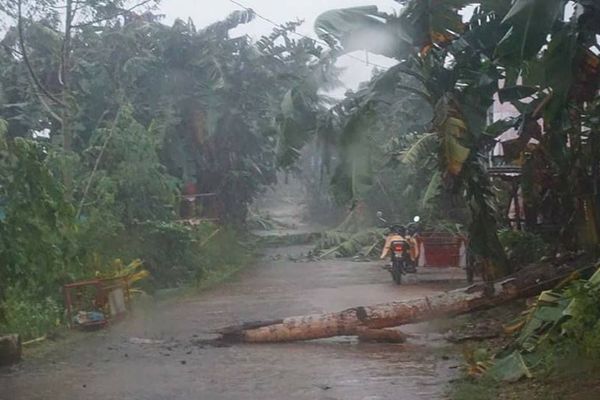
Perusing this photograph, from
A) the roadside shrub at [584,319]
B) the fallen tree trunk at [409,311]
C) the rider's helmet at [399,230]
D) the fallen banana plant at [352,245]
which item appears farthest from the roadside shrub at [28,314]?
the fallen banana plant at [352,245]

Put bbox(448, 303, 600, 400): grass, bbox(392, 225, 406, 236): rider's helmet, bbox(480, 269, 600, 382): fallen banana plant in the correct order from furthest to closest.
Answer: bbox(392, 225, 406, 236): rider's helmet, bbox(480, 269, 600, 382): fallen banana plant, bbox(448, 303, 600, 400): grass

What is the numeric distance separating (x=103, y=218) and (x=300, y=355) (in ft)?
22.4

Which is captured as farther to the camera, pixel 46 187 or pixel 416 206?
pixel 416 206

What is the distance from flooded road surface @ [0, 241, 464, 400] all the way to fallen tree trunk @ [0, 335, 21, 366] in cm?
16

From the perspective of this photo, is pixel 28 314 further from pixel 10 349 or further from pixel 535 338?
pixel 535 338

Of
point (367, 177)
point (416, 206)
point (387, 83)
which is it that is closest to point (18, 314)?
point (367, 177)

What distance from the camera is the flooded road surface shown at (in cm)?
799

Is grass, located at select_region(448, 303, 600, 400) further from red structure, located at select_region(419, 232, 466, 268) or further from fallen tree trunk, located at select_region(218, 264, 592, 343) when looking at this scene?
red structure, located at select_region(419, 232, 466, 268)

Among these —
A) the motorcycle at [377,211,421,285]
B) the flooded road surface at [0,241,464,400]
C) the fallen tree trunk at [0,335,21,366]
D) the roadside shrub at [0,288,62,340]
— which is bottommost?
the flooded road surface at [0,241,464,400]

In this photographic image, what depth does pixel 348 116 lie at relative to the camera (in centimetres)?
1132

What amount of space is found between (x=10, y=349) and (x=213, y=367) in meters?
2.44

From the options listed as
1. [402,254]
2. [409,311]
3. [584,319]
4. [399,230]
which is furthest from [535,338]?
[399,230]

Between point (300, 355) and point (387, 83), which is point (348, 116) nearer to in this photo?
point (387, 83)

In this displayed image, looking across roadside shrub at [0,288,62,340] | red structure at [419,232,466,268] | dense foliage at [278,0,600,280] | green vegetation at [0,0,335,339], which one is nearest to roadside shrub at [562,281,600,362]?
dense foliage at [278,0,600,280]
